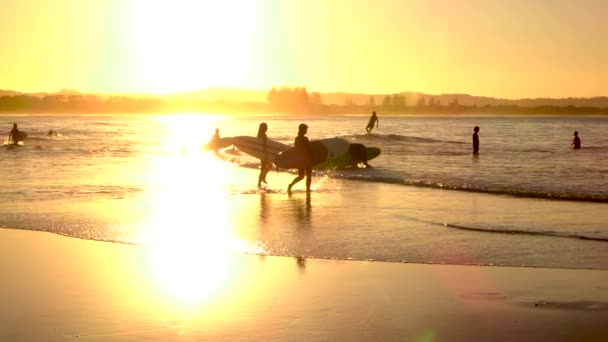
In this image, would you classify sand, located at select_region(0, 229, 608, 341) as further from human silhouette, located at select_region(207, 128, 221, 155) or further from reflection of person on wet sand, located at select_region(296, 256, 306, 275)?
human silhouette, located at select_region(207, 128, 221, 155)

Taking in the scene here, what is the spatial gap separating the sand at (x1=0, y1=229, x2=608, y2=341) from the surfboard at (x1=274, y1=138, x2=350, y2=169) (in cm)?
965

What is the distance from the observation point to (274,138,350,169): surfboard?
21.0 metres

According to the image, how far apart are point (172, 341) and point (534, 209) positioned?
13.3 m

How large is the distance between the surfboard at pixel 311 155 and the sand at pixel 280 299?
9.65m

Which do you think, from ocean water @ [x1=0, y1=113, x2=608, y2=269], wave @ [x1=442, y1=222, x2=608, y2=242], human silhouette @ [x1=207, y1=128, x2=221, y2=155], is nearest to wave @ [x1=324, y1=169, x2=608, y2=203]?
ocean water @ [x1=0, y1=113, x2=608, y2=269]

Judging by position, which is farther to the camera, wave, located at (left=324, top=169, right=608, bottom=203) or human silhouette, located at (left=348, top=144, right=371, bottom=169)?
human silhouette, located at (left=348, top=144, right=371, bottom=169)

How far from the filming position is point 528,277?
9930 millimetres

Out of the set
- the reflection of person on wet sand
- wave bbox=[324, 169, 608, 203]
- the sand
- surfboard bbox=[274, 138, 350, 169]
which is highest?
surfboard bbox=[274, 138, 350, 169]

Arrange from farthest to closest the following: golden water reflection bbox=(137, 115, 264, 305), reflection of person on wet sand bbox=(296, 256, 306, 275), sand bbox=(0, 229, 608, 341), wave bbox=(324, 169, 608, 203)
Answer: wave bbox=(324, 169, 608, 203) → reflection of person on wet sand bbox=(296, 256, 306, 275) → golden water reflection bbox=(137, 115, 264, 305) → sand bbox=(0, 229, 608, 341)

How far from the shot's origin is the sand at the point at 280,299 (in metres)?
7.15

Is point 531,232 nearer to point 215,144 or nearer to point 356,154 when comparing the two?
point 356,154

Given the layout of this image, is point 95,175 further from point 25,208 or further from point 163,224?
point 163,224

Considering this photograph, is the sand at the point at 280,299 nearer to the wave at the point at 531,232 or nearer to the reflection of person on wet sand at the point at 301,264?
the reflection of person on wet sand at the point at 301,264

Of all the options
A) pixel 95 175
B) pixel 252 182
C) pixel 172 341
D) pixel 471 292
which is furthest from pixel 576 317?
pixel 95 175
